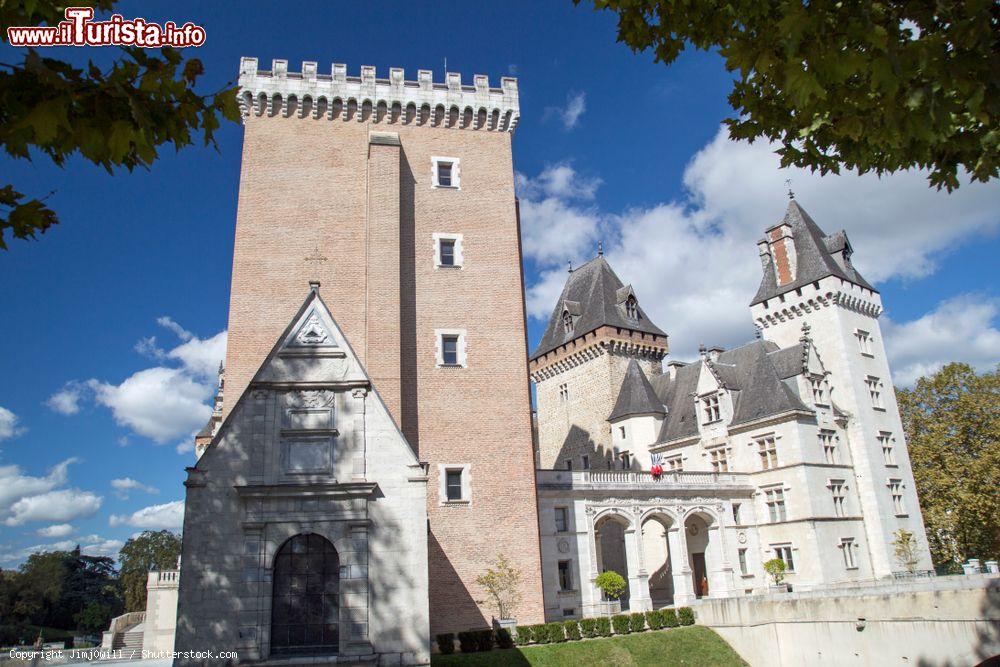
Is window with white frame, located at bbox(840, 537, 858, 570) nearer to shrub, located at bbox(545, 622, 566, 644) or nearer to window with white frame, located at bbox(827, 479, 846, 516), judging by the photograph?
window with white frame, located at bbox(827, 479, 846, 516)

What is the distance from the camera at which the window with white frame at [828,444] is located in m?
37.9

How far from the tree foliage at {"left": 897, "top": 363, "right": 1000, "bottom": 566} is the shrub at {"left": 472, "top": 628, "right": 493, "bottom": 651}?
31485 millimetres

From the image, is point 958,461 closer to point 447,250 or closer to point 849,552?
point 849,552

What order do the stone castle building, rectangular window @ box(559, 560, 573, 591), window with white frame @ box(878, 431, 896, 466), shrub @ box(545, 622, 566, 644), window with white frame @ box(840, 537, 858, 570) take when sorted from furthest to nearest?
window with white frame @ box(878, 431, 896, 466) < window with white frame @ box(840, 537, 858, 570) < rectangular window @ box(559, 560, 573, 591) < shrub @ box(545, 622, 566, 644) < the stone castle building

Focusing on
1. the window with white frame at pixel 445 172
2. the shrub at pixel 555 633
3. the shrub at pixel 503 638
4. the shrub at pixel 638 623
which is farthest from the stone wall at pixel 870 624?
the window with white frame at pixel 445 172

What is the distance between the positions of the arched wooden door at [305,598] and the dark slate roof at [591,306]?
31.5 meters

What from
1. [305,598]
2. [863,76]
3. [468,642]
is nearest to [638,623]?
[468,642]

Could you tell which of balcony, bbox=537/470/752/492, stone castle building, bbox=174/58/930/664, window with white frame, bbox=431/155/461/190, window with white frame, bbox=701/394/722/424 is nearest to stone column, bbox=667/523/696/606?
stone castle building, bbox=174/58/930/664

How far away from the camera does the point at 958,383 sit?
42.4 meters

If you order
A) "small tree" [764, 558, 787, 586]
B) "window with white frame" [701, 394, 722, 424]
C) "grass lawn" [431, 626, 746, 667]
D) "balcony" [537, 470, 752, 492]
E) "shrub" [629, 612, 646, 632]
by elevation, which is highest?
"window with white frame" [701, 394, 722, 424]

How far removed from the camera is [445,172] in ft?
94.4

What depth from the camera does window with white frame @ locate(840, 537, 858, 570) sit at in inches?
1426

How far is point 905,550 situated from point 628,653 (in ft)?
72.4

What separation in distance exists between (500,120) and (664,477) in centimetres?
1974
